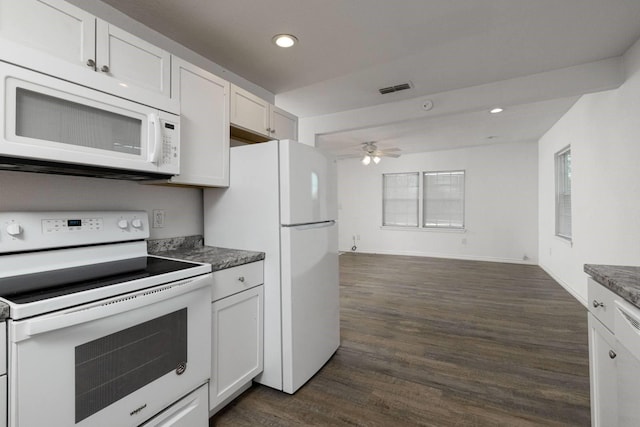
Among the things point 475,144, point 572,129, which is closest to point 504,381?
point 572,129

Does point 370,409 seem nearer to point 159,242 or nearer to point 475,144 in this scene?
point 159,242

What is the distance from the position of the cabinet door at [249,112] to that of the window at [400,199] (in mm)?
5213

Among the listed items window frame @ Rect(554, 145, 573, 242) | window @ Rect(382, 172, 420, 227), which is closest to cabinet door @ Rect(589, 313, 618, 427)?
window frame @ Rect(554, 145, 573, 242)

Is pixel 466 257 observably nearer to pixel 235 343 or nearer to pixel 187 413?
pixel 235 343

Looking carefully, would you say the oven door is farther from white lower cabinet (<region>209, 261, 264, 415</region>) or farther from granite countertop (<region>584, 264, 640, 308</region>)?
granite countertop (<region>584, 264, 640, 308</region>)

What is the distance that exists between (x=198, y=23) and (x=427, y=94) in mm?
2417

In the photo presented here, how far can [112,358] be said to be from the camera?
1.13 meters

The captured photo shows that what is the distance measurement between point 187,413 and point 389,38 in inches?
106

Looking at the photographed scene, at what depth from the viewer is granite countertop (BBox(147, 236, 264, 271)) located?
5.50 ft

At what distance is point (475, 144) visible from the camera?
6.01 meters

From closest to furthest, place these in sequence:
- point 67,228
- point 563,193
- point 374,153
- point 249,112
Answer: point 67,228, point 249,112, point 563,193, point 374,153

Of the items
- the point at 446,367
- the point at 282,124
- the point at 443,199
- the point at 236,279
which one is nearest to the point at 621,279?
the point at 446,367

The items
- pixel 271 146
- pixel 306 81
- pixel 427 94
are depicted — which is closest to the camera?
pixel 271 146

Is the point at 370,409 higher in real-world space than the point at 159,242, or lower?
lower
